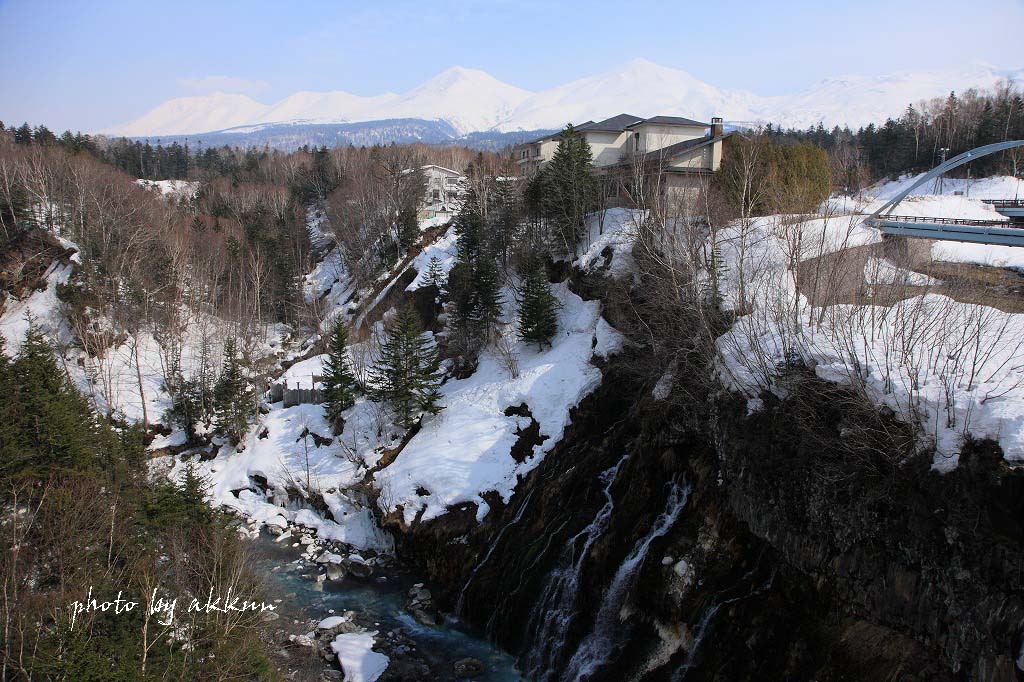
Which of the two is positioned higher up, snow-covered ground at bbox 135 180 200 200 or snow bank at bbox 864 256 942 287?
snow-covered ground at bbox 135 180 200 200

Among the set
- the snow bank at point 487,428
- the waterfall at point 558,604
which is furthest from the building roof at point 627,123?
the waterfall at point 558,604

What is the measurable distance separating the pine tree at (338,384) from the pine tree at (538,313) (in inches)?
408

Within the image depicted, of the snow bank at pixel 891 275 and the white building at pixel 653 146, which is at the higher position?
the white building at pixel 653 146

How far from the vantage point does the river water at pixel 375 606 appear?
19.6m

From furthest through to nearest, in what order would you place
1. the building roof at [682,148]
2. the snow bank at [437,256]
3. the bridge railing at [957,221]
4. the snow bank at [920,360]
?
the snow bank at [437,256] → the building roof at [682,148] → the bridge railing at [957,221] → the snow bank at [920,360]

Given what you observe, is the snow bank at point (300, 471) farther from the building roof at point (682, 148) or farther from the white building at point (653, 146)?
the building roof at point (682, 148)

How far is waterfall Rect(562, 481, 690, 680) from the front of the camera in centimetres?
1736

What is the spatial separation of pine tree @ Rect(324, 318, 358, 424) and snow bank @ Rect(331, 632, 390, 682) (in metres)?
15.1

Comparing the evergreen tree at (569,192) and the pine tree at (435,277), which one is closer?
the evergreen tree at (569,192)

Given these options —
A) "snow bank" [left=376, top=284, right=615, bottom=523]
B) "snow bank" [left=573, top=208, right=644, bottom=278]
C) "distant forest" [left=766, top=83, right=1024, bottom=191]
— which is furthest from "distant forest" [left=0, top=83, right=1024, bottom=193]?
"snow bank" [left=376, top=284, right=615, bottom=523]

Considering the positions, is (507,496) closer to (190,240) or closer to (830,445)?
(830,445)

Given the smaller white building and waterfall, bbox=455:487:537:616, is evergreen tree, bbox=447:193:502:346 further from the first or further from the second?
the smaller white building

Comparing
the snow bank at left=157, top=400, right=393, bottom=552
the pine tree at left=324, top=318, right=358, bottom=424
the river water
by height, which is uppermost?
the pine tree at left=324, top=318, right=358, bottom=424

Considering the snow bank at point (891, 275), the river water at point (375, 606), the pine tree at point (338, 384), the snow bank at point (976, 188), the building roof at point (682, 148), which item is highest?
the building roof at point (682, 148)
